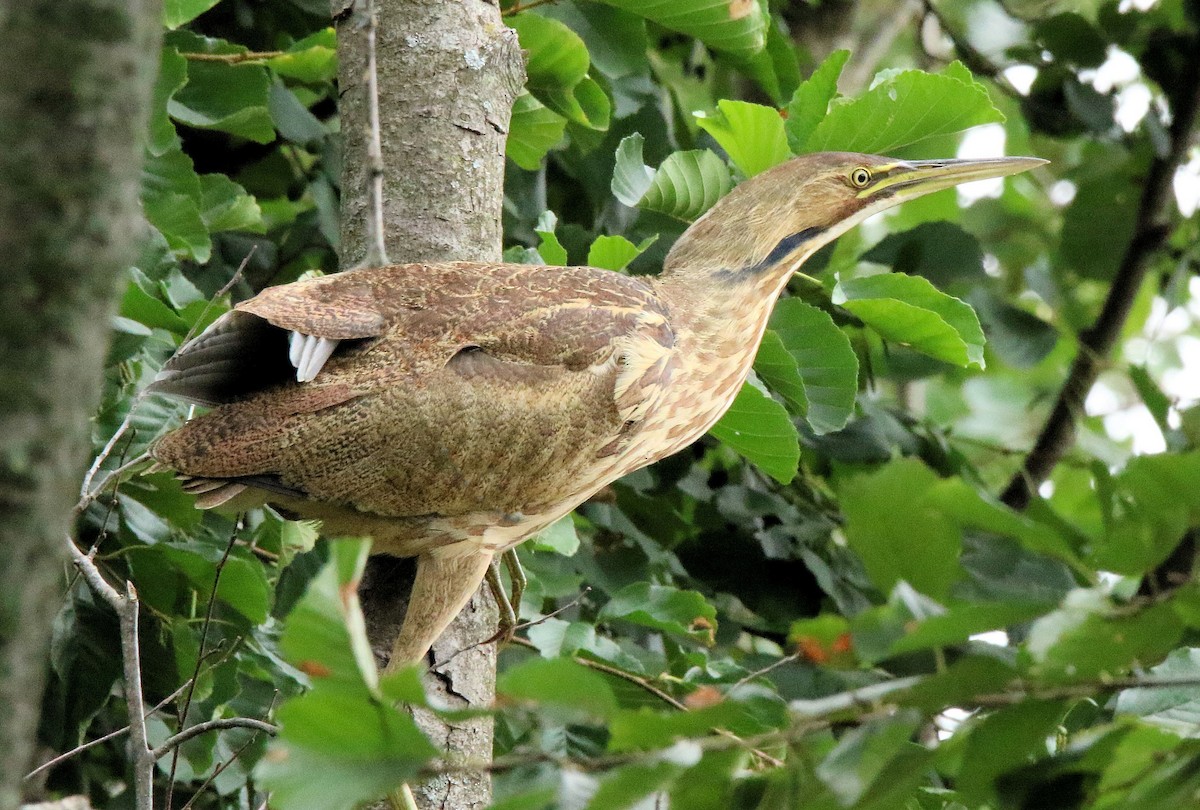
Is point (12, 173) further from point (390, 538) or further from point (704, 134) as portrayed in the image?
point (704, 134)

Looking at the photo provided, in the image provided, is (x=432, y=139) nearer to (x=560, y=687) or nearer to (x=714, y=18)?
(x=714, y=18)

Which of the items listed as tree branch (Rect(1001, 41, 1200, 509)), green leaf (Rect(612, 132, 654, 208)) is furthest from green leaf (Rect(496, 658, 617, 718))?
tree branch (Rect(1001, 41, 1200, 509))

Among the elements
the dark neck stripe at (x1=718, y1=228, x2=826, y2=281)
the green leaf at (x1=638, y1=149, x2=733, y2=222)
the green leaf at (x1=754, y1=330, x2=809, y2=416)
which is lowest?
the green leaf at (x1=754, y1=330, x2=809, y2=416)

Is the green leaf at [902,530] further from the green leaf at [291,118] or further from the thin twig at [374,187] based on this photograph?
the green leaf at [291,118]

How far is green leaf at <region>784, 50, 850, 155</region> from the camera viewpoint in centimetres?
329

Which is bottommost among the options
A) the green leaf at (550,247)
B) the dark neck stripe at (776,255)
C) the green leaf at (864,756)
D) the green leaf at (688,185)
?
the dark neck stripe at (776,255)

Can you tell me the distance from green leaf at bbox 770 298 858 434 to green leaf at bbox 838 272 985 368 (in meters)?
0.09

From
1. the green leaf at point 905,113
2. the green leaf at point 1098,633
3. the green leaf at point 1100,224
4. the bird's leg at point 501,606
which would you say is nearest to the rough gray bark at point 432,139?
the bird's leg at point 501,606

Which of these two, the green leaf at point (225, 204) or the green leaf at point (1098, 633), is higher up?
the green leaf at point (1098, 633)

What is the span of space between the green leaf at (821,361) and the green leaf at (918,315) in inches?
Result: 3.6

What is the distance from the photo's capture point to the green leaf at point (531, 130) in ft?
11.9

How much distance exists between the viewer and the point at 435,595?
2.85 m

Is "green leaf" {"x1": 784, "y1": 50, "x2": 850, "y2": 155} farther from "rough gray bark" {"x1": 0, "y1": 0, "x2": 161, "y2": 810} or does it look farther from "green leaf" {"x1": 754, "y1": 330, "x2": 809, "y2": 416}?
"rough gray bark" {"x1": 0, "y1": 0, "x2": 161, "y2": 810}

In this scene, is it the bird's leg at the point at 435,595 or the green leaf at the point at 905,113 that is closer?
the bird's leg at the point at 435,595
